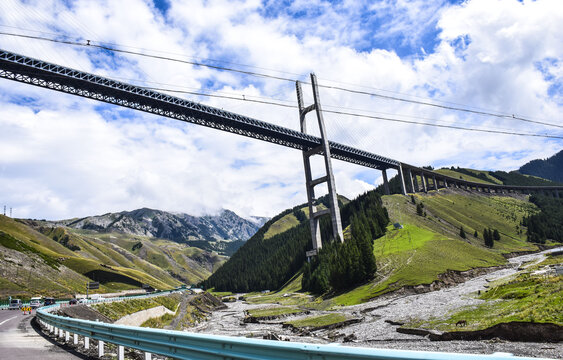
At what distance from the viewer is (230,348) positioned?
7.47 metres

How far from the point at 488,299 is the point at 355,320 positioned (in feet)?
55.5

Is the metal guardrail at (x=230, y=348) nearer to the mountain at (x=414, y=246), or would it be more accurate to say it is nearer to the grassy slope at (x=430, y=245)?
the grassy slope at (x=430, y=245)

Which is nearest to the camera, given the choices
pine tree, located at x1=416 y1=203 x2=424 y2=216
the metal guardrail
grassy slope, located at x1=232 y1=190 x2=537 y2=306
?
the metal guardrail

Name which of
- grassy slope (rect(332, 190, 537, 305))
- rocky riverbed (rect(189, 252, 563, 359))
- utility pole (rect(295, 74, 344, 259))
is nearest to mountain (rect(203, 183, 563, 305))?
grassy slope (rect(332, 190, 537, 305))

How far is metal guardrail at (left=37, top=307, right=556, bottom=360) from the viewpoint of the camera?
15.9 ft

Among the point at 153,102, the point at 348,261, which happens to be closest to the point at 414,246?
the point at 348,261

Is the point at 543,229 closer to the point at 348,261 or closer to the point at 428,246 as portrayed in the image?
the point at 428,246

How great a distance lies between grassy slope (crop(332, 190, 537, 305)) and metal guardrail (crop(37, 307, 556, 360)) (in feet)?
209

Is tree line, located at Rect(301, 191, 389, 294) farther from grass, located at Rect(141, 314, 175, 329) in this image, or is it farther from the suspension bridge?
grass, located at Rect(141, 314, 175, 329)

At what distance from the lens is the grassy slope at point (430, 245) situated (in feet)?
245

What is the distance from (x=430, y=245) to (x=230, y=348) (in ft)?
307

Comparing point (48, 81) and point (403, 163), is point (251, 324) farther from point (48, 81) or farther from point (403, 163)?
point (403, 163)

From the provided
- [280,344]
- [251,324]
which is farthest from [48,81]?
[280,344]

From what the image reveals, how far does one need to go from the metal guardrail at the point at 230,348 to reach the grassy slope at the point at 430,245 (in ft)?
209
